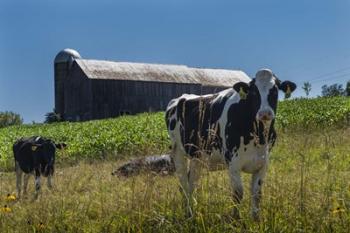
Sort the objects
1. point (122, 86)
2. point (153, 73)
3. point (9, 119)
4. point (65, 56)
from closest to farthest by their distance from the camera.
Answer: point (122, 86), point (153, 73), point (65, 56), point (9, 119)

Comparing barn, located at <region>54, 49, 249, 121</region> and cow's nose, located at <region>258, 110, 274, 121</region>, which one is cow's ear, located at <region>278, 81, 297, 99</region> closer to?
cow's nose, located at <region>258, 110, 274, 121</region>

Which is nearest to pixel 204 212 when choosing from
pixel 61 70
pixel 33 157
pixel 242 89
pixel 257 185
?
pixel 257 185

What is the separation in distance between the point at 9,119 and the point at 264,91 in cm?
8135

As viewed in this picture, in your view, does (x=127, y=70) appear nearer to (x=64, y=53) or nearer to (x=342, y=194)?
(x=64, y=53)

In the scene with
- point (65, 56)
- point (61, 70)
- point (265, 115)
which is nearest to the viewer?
point (265, 115)

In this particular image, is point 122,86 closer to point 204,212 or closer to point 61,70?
point 61,70

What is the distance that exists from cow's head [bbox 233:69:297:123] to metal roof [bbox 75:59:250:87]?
5044cm

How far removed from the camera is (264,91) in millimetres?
7363

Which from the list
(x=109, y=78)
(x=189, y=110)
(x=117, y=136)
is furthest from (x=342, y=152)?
(x=109, y=78)

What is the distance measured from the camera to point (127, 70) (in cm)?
6106

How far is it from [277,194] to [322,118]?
59.1 ft

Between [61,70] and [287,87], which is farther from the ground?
[61,70]

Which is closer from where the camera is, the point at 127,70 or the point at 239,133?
the point at 239,133

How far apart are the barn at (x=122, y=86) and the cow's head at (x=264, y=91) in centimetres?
4780
